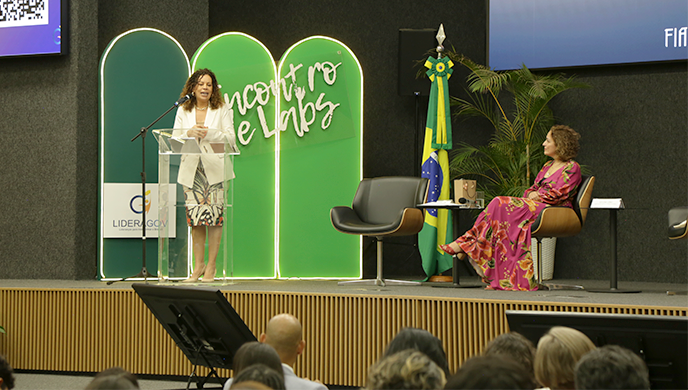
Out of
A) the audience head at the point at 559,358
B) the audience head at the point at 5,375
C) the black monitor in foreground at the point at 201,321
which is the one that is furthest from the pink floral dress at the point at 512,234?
the audience head at the point at 5,375

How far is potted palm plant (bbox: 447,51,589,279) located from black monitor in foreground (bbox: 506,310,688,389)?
3318 mm

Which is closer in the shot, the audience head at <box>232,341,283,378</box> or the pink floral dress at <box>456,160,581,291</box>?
the audience head at <box>232,341,283,378</box>

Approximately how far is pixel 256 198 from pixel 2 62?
2324 mm

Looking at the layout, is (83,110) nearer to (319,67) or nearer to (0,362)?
(319,67)

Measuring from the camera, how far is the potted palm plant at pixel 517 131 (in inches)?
209

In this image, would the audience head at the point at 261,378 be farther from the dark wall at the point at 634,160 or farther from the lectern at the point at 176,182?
the dark wall at the point at 634,160

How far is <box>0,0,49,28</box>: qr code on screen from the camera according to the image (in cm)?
515

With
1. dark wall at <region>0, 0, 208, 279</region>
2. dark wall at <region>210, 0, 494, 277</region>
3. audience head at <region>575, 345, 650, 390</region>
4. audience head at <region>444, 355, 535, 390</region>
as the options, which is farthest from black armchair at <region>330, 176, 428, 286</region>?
audience head at <region>444, 355, 535, 390</region>

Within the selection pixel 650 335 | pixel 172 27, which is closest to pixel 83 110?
pixel 172 27

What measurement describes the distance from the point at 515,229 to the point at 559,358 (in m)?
2.83

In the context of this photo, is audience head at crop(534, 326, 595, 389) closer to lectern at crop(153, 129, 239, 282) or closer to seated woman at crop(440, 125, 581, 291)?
seated woman at crop(440, 125, 581, 291)

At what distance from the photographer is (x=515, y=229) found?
428cm

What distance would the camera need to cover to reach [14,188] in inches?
204

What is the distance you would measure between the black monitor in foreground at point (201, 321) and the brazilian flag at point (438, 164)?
284 centimetres
